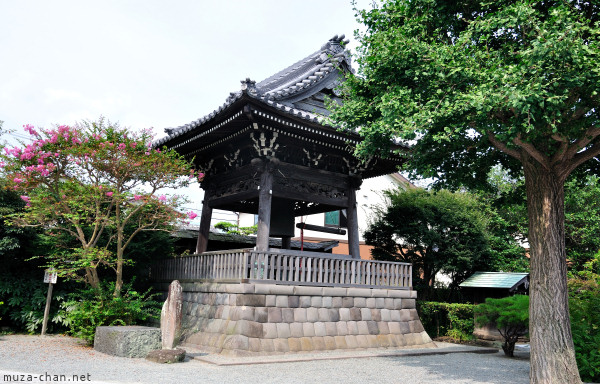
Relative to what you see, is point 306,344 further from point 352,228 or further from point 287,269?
point 352,228

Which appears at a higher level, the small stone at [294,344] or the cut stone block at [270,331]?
the cut stone block at [270,331]

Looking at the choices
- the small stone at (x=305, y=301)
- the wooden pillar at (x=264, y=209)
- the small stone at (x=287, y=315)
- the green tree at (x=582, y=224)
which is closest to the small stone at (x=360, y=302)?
the small stone at (x=305, y=301)

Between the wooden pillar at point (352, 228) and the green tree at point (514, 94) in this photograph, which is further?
→ the wooden pillar at point (352, 228)

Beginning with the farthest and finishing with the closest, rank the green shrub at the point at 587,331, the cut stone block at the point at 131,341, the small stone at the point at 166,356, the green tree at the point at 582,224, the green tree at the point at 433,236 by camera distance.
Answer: the green tree at the point at 582,224
the green tree at the point at 433,236
the cut stone block at the point at 131,341
the small stone at the point at 166,356
the green shrub at the point at 587,331

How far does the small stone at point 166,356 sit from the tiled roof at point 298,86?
5660 millimetres

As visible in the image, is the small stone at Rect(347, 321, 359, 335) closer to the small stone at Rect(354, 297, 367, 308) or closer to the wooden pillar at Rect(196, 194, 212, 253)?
the small stone at Rect(354, 297, 367, 308)

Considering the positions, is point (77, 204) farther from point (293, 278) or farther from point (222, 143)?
point (293, 278)

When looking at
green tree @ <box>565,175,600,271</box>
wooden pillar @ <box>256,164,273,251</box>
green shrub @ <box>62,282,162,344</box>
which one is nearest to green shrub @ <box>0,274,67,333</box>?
green shrub @ <box>62,282,162,344</box>

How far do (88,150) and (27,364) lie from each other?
497 cm

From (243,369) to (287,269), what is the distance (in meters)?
3.45

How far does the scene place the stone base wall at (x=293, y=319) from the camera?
10695 mm

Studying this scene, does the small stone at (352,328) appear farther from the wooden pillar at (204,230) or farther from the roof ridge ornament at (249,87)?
the roof ridge ornament at (249,87)

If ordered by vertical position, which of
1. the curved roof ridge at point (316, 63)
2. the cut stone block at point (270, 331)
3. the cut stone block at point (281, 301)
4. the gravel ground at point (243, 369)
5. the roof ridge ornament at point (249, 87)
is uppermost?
the curved roof ridge at point (316, 63)

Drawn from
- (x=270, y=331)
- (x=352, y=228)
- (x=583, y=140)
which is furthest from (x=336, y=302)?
(x=583, y=140)
